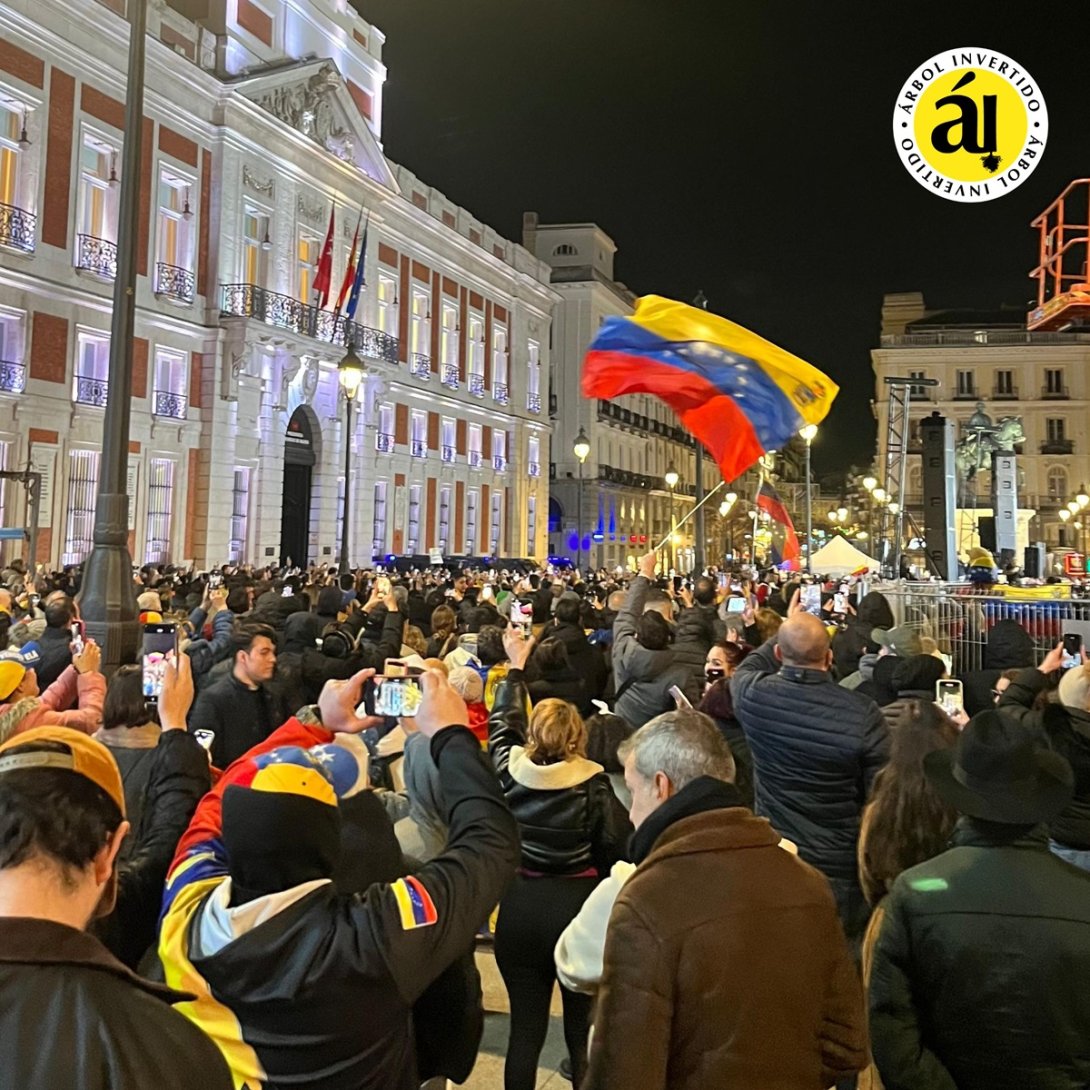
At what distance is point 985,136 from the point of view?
11.4m

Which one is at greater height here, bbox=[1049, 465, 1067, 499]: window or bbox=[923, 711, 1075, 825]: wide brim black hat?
bbox=[1049, 465, 1067, 499]: window

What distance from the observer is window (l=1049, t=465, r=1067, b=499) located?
206 feet

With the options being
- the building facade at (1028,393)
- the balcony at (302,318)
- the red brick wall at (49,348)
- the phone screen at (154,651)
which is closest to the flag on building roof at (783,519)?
the phone screen at (154,651)

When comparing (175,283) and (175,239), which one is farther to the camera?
(175,239)

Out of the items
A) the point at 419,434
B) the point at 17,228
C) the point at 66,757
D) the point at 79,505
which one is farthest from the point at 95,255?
the point at 66,757

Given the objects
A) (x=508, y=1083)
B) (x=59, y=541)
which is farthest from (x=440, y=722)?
(x=59, y=541)

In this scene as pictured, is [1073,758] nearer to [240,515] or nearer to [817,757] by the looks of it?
[817,757]

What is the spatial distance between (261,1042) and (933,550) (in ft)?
67.5

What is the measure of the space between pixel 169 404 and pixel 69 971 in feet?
90.7

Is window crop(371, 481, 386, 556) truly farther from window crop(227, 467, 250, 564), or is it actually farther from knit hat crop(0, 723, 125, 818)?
knit hat crop(0, 723, 125, 818)

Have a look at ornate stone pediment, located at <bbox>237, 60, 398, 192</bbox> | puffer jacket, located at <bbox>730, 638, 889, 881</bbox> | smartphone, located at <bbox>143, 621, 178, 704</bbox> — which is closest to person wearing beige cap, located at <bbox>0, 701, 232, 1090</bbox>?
smartphone, located at <bbox>143, 621, 178, 704</bbox>

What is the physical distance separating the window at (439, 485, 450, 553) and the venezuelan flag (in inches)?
1224

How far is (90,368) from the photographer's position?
2491 cm

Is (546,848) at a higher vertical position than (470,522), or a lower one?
lower
